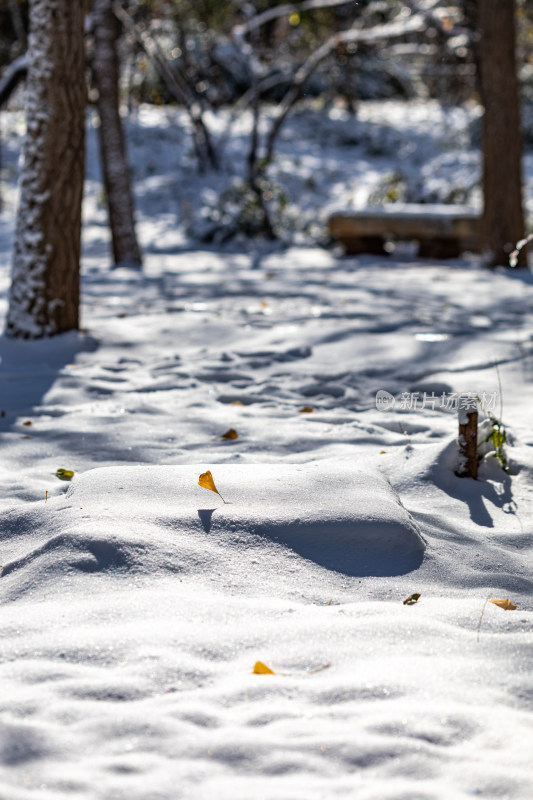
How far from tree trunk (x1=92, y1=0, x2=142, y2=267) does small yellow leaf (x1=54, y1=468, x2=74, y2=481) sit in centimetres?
584

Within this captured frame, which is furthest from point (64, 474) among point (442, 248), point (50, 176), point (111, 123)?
point (442, 248)

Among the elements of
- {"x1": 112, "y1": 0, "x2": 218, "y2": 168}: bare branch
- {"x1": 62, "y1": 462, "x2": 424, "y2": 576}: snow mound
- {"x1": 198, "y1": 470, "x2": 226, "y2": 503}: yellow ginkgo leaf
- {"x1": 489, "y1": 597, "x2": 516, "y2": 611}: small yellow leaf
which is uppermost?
{"x1": 112, "y1": 0, "x2": 218, "y2": 168}: bare branch

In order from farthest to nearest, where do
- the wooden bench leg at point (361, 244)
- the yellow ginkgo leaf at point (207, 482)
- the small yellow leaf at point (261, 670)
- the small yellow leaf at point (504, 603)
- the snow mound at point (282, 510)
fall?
the wooden bench leg at point (361, 244), the yellow ginkgo leaf at point (207, 482), the snow mound at point (282, 510), the small yellow leaf at point (504, 603), the small yellow leaf at point (261, 670)

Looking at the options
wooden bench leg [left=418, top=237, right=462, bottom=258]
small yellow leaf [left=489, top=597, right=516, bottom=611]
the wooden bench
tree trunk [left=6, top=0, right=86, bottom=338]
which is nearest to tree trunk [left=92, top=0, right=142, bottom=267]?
the wooden bench

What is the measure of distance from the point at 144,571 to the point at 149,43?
40.0 feet

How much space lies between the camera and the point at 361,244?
10.1m

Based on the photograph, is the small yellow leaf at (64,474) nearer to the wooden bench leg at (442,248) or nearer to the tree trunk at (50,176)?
the tree trunk at (50,176)

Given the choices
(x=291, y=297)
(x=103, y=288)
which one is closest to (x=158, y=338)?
(x=291, y=297)

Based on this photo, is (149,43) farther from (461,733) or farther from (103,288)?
(461,733)

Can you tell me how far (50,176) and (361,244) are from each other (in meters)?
6.13

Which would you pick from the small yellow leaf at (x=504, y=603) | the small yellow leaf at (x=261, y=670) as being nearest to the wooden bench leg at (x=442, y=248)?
the small yellow leaf at (x=504, y=603)

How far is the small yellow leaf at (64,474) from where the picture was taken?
270cm

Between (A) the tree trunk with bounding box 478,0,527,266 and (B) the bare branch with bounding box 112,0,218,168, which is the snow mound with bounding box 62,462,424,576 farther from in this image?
(B) the bare branch with bounding box 112,0,218,168

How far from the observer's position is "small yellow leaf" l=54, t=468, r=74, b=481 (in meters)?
2.70
